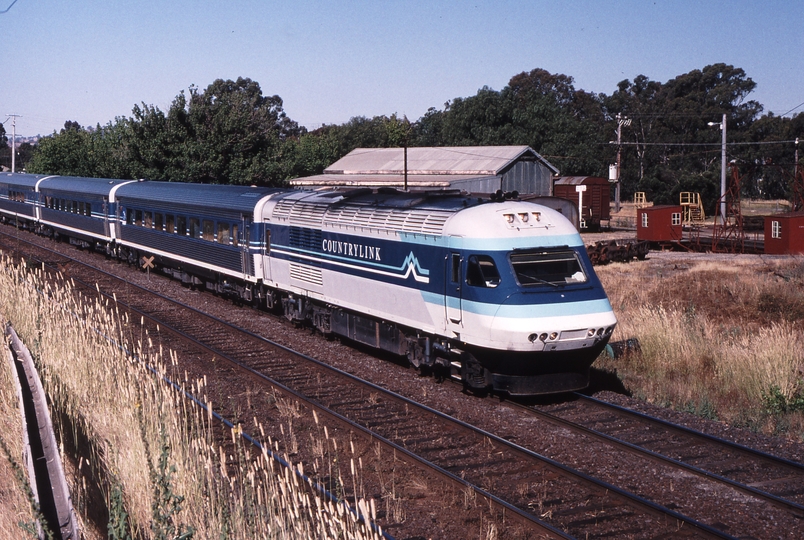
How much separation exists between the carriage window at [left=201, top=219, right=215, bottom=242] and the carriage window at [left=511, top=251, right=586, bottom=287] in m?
11.7

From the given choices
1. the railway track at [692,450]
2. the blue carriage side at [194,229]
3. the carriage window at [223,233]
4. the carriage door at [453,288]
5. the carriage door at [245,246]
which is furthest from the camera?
the carriage window at [223,233]

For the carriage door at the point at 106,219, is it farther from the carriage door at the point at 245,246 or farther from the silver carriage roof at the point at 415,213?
the silver carriage roof at the point at 415,213

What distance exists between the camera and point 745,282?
2392 centimetres

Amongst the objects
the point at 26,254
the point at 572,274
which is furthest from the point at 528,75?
the point at 572,274

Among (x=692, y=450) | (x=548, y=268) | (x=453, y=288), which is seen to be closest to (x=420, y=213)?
(x=453, y=288)

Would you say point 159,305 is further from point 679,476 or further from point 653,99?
point 653,99

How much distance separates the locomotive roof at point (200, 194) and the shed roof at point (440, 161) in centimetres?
2033

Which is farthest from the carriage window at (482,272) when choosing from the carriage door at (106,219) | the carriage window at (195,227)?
the carriage door at (106,219)

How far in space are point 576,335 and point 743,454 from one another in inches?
101

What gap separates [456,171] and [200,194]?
23.3m

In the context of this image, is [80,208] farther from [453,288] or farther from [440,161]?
[453,288]

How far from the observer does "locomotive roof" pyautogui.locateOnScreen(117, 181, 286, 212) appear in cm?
1966

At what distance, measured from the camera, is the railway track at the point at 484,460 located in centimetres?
762

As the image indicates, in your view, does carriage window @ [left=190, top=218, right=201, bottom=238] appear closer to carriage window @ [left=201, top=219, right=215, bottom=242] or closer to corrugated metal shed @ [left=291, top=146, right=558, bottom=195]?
carriage window @ [left=201, top=219, right=215, bottom=242]
